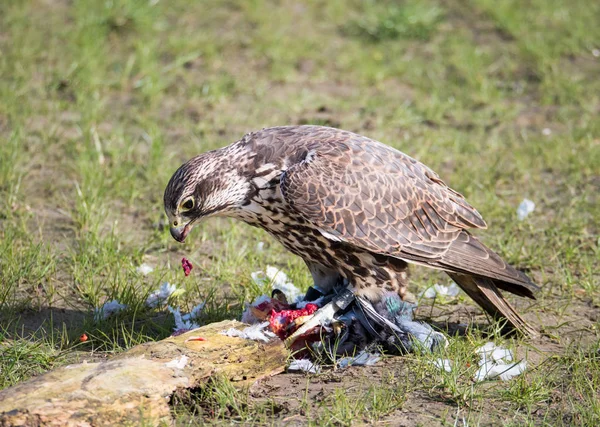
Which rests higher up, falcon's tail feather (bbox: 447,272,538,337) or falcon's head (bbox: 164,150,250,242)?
falcon's head (bbox: 164,150,250,242)

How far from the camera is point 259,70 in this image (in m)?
8.00

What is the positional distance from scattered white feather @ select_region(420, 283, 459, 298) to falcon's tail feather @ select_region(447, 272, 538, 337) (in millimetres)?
498

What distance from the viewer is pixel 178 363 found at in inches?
140

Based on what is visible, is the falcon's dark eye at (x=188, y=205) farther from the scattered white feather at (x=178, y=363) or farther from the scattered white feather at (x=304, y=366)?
the scattered white feather at (x=304, y=366)

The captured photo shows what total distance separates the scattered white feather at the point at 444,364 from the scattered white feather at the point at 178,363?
119 centimetres

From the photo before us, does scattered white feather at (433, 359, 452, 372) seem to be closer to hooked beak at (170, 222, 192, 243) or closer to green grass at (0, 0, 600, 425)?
green grass at (0, 0, 600, 425)

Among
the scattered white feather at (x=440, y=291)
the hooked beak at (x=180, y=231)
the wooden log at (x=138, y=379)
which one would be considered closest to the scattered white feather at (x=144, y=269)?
the hooked beak at (x=180, y=231)

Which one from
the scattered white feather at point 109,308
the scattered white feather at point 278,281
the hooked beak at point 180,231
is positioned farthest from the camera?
the scattered white feather at point 278,281

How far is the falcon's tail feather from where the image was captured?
4344 mm

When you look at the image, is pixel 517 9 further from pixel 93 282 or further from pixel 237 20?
pixel 93 282

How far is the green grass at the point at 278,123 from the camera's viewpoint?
13.0 feet

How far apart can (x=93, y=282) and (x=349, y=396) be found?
183cm

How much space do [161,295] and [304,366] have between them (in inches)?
42.4

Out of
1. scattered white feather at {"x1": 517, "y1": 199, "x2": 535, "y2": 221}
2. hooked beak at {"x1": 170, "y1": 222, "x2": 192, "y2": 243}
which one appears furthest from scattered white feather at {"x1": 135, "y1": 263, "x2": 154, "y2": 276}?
scattered white feather at {"x1": 517, "y1": 199, "x2": 535, "y2": 221}
